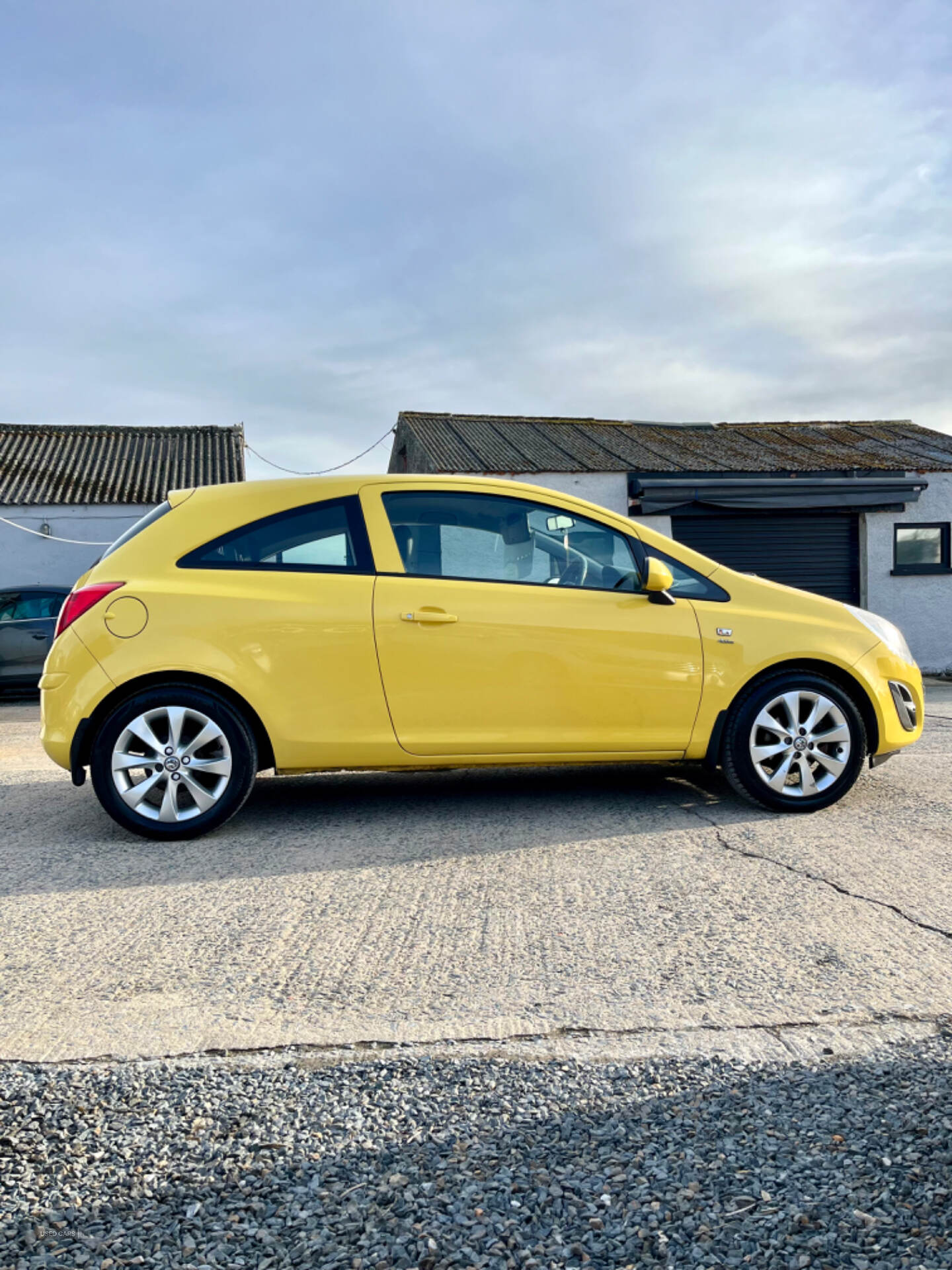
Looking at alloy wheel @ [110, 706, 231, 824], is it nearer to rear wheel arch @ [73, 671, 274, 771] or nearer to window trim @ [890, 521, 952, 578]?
rear wheel arch @ [73, 671, 274, 771]

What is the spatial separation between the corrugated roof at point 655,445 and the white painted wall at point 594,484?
0.13m

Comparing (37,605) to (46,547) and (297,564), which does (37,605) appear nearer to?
(46,547)

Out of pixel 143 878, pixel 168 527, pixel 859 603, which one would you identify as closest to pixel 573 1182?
pixel 143 878

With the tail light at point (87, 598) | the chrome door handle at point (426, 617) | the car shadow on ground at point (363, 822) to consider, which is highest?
the tail light at point (87, 598)

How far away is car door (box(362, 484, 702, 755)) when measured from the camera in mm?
4594

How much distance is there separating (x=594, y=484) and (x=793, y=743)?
458 inches

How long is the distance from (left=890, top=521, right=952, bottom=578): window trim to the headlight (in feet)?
39.7

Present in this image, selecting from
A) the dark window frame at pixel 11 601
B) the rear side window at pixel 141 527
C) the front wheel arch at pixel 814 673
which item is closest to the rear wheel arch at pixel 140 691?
the rear side window at pixel 141 527

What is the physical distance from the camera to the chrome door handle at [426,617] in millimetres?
4582

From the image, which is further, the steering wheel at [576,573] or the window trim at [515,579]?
the steering wheel at [576,573]

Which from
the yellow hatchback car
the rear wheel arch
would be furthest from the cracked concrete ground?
the rear wheel arch

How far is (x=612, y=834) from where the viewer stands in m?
4.45

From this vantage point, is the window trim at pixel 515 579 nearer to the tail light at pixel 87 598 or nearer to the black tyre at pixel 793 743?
the black tyre at pixel 793 743

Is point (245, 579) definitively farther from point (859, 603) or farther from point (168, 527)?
point (859, 603)
